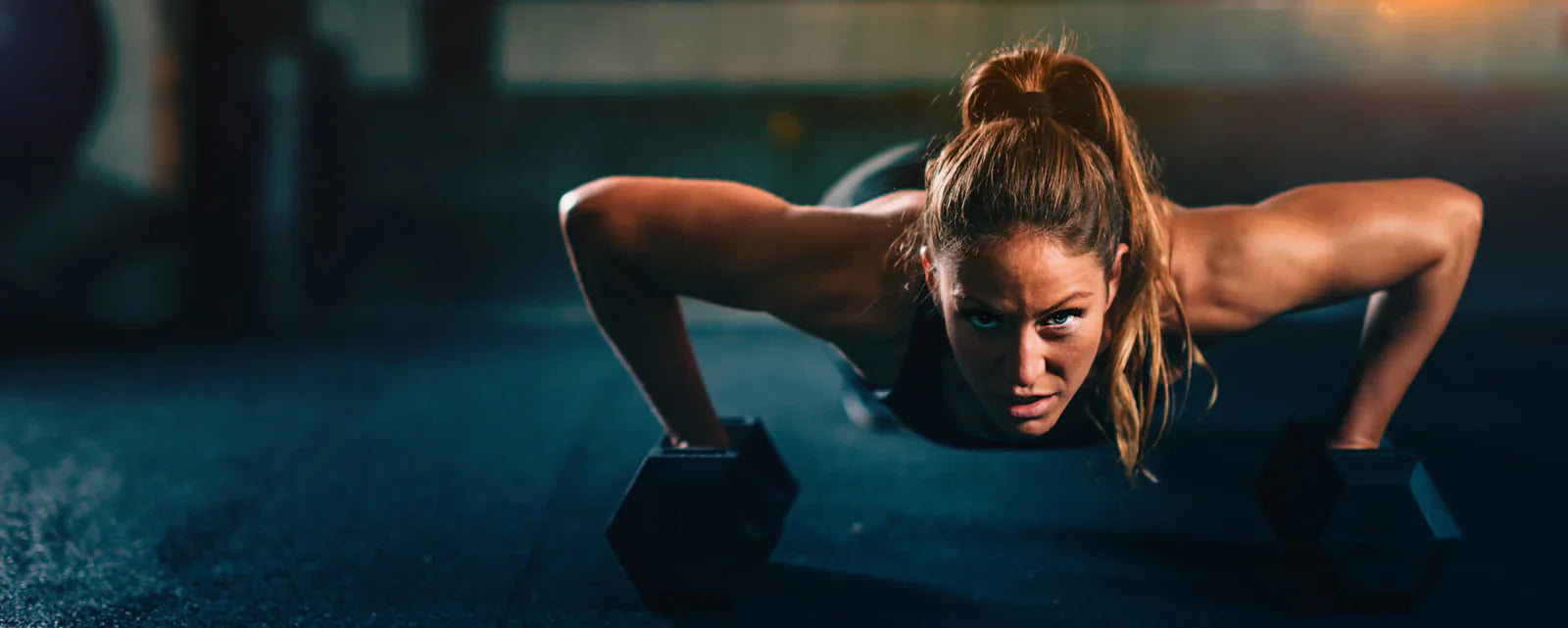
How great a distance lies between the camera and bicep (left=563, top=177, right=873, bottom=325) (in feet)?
3.68

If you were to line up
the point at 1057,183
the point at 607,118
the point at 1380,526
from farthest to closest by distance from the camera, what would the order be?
the point at 607,118 → the point at 1380,526 → the point at 1057,183

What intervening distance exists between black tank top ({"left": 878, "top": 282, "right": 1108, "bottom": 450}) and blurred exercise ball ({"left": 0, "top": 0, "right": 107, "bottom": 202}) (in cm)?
→ 237

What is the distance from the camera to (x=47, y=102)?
2.51 meters

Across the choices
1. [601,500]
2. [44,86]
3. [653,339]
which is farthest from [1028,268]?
[44,86]

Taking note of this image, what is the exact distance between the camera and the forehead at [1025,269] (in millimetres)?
948

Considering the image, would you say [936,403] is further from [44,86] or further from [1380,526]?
[44,86]

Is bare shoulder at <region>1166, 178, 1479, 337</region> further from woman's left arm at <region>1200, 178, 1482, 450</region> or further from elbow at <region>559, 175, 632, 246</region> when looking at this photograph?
elbow at <region>559, 175, 632, 246</region>

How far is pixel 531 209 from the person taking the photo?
9.36 feet

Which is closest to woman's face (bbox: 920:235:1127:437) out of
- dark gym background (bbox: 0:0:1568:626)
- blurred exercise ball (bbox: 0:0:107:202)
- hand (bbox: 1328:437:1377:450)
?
hand (bbox: 1328:437:1377:450)

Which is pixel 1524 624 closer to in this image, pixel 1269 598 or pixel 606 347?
pixel 1269 598

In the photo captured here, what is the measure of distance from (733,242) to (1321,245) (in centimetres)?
65

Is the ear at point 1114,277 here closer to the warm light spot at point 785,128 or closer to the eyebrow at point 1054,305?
the eyebrow at point 1054,305

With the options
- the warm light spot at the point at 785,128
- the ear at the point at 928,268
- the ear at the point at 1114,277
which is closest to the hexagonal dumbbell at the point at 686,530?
the ear at the point at 928,268

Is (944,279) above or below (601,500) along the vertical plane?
above
